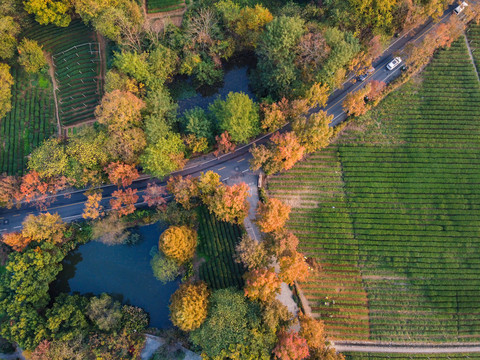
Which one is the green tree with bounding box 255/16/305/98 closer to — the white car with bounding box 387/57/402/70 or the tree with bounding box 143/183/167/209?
the white car with bounding box 387/57/402/70

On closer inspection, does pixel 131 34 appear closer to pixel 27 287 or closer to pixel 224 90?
pixel 224 90

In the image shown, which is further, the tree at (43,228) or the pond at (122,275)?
the pond at (122,275)

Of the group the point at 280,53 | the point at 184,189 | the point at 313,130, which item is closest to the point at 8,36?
the point at 184,189

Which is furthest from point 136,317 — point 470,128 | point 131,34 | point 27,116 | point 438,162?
point 470,128

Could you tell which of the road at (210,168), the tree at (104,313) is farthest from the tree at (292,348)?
the road at (210,168)

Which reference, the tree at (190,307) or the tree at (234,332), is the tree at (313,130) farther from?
the tree at (190,307)

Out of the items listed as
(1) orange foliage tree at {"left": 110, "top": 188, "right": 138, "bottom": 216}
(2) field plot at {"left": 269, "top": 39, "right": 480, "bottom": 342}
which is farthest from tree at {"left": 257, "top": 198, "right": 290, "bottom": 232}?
(1) orange foliage tree at {"left": 110, "top": 188, "right": 138, "bottom": 216}
